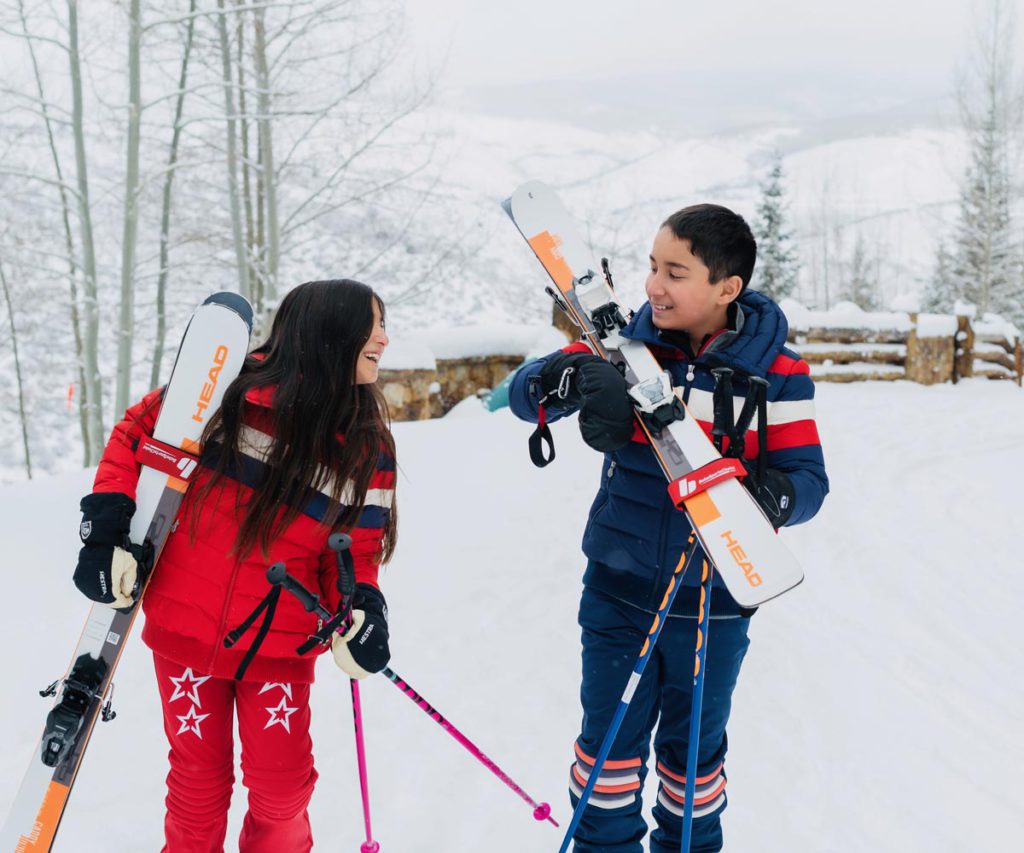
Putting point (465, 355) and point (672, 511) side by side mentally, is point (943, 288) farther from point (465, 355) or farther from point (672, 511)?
point (672, 511)

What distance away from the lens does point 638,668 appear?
1.88m

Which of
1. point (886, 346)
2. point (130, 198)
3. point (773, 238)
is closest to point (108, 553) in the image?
point (130, 198)

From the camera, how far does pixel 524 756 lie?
304 centimetres

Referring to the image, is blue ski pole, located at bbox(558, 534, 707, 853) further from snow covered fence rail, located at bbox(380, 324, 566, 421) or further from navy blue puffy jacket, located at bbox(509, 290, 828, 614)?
snow covered fence rail, located at bbox(380, 324, 566, 421)

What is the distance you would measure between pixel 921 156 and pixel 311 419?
2295 inches

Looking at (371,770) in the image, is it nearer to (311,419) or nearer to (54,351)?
(311,419)

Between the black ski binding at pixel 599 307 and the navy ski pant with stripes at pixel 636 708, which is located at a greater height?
the black ski binding at pixel 599 307

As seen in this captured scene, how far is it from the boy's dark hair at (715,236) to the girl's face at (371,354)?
0.77m

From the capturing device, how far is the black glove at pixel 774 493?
186 centimetres

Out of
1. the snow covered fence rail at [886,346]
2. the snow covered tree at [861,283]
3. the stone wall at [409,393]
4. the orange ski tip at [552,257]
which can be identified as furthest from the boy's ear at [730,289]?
the snow covered tree at [861,283]

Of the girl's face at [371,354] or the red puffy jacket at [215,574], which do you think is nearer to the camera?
the red puffy jacket at [215,574]

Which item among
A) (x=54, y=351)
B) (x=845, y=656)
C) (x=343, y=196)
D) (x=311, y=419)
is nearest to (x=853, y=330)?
(x=343, y=196)

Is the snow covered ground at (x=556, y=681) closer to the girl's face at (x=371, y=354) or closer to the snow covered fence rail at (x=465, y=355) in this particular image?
the girl's face at (x=371, y=354)

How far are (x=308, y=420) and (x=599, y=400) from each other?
0.70 meters
